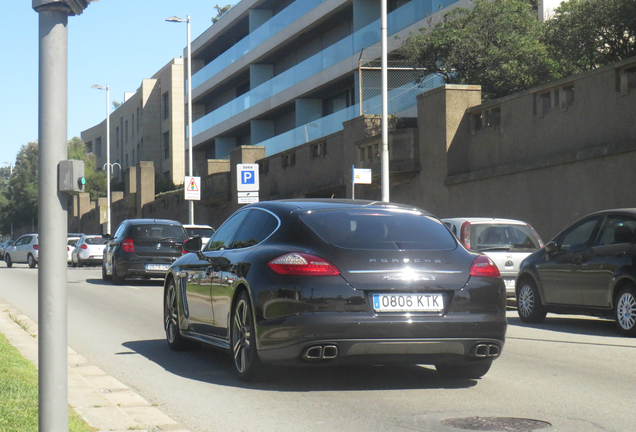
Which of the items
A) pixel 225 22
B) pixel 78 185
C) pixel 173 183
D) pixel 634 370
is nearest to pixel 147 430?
pixel 78 185

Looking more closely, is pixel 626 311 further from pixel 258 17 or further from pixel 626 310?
pixel 258 17

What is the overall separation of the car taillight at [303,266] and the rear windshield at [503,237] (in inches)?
348

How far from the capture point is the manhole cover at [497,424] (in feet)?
19.4

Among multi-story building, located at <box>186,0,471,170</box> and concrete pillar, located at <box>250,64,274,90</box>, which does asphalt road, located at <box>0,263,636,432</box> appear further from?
concrete pillar, located at <box>250,64,274,90</box>

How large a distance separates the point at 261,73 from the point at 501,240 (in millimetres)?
39096

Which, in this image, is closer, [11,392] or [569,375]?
[11,392]

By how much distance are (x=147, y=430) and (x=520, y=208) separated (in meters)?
16.9

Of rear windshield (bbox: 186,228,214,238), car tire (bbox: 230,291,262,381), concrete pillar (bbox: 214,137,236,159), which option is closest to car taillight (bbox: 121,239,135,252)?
rear windshield (bbox: 186,228,214,238)

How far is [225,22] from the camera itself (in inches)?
2304

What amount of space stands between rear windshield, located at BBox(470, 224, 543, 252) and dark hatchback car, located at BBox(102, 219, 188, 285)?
31.3 feet

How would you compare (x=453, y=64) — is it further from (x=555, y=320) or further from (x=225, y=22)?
(x=225, y=22)

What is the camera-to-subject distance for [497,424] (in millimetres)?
6059

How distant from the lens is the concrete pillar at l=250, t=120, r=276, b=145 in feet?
173

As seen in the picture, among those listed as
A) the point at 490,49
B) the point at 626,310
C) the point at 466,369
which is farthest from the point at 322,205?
the point at 490,49
